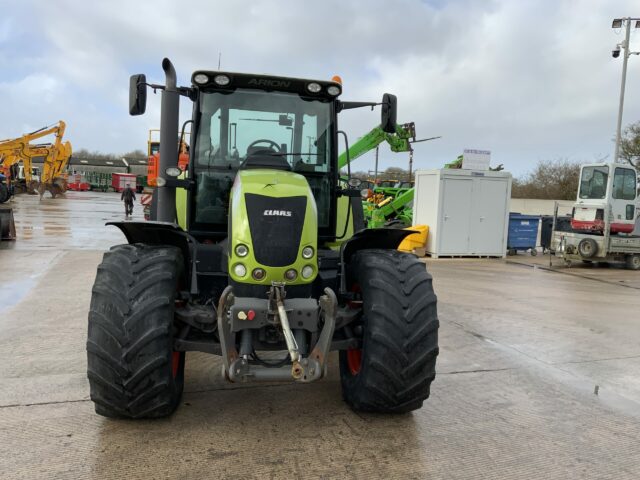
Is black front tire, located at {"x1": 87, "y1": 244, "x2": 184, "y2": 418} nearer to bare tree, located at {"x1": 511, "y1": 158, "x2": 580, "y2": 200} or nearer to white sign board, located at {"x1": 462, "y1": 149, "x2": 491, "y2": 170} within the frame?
white sign board, located at {"x1": 462, "y1": 149, "x2": 491, "y2": 170}

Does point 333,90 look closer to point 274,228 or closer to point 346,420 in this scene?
point 274,228

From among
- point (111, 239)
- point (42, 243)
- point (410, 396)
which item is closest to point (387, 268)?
point (410, 396)

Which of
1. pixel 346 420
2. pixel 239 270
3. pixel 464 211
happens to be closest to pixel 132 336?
pixel 239 270

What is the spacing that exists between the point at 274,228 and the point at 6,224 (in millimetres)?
11983

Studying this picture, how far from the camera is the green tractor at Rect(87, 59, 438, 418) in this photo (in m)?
3.18

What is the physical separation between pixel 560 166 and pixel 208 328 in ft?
125

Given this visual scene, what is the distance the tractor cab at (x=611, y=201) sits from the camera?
14.1m

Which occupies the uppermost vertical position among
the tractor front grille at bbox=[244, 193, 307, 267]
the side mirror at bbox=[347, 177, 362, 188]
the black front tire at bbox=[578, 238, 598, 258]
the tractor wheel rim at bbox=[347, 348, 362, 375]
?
Answer: the side mirror at bbox=[347, 177, 362, 188]

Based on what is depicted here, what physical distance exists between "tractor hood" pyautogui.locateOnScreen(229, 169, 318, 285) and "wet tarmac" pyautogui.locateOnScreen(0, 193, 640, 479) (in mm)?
1080

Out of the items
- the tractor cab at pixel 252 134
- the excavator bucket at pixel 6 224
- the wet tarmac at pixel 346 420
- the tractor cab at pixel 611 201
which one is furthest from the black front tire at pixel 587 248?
the excavator bucket at pixel 6 224

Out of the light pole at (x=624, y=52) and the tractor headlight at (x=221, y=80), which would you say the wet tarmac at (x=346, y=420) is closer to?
the tractor headlight at (x=221, y=80)

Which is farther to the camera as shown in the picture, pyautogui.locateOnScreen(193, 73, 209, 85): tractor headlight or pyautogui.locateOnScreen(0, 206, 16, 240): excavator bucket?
pyautogui.locateOnScreen(0, 206, 16, 240): excavator bucket

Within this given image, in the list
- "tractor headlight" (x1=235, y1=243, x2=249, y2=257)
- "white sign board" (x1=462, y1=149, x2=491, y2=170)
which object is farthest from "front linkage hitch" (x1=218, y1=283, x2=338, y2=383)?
"white sign board" (x1=462, y1=149, x2=491, y2=170)

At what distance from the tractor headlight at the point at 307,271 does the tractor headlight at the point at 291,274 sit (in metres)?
0.06
